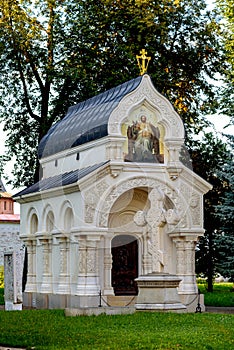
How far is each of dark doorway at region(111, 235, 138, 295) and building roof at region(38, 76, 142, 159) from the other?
356 centimetres

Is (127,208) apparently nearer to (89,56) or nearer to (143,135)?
(143,135)

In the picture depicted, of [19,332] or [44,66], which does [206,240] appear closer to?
[44,66]

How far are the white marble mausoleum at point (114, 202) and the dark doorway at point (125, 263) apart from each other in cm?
3

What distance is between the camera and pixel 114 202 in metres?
25.2

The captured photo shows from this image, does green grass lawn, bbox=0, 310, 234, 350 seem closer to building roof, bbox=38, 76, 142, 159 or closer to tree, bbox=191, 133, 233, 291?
building roof, bbox=38, 76, 142, 159

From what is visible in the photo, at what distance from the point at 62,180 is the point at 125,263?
349 centimetres

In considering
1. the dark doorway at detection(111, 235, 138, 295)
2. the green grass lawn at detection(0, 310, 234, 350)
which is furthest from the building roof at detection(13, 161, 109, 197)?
the green grass lawn at detection(0, 310, 234, 350)

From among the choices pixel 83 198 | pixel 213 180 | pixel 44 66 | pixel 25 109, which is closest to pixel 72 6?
pixel 44 66

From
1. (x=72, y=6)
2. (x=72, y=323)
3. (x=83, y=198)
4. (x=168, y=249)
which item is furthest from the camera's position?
(x=72, y=6)

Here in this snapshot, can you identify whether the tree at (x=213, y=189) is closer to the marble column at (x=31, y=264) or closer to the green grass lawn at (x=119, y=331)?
the marble column at (x=31, y=264)

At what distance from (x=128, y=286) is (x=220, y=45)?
536 inches

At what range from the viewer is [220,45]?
36000 millimetres

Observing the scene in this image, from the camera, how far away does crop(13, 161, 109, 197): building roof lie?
2503cm

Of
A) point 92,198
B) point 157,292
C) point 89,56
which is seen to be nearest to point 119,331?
point 157,292
